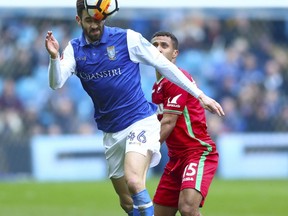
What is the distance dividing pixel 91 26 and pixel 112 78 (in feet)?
1.74

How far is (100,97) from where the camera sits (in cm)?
954

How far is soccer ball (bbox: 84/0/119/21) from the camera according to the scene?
9172 millimetres

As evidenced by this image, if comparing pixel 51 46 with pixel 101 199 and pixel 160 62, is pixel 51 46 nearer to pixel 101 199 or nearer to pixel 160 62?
pixel 160 62

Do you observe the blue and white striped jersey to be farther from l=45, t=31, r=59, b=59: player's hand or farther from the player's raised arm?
l=45, t=31, r=59, b=59: player's hand

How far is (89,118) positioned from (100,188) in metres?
2.41

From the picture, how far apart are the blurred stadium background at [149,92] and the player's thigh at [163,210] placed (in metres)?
7.52

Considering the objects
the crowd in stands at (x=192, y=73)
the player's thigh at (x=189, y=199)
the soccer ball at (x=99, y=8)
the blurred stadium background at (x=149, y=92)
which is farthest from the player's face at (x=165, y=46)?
the crowd in stands at (x=192, y=73)

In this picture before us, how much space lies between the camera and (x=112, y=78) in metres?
9.45

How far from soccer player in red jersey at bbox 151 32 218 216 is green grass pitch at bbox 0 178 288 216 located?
3.61 meters

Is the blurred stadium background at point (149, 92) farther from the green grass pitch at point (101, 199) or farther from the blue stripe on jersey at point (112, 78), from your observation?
the blue stripe on jersey at point (112, 78)

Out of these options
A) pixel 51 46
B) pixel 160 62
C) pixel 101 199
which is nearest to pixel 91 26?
pixel 51 46

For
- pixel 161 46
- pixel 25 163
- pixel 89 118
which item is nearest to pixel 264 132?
pixel 89 118

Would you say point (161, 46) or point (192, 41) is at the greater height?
point (161, 46)

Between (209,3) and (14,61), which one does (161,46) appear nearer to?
(209,3)
